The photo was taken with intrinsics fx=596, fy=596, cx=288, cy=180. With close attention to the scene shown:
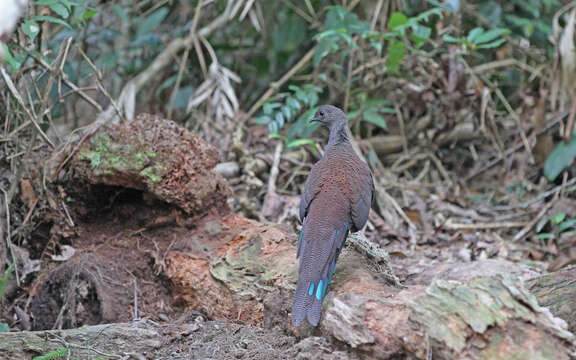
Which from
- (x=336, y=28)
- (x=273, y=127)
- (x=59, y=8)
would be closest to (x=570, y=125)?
(x=336, y=28)

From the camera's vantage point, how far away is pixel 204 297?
3787 millimetres

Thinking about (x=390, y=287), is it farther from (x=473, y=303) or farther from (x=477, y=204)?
(x=477, y=204)

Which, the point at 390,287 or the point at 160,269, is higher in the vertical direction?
the point at 390,287

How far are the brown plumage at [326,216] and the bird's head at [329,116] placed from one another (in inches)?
11.4

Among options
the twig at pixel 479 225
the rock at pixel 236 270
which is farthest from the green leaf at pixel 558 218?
the rock at pixel 236 270

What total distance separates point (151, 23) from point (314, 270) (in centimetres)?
487

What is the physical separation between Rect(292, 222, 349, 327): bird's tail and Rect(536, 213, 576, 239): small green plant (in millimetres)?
3041

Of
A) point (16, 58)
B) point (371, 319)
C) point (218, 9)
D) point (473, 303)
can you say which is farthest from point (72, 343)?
point (218, 9)

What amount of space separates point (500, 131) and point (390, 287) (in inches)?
189

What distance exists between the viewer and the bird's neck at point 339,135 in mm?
4001

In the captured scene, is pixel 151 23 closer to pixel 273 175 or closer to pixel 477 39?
pixel 273 175

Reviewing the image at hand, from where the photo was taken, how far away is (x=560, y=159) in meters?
6.28

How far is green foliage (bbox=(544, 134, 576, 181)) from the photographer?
20.4ft

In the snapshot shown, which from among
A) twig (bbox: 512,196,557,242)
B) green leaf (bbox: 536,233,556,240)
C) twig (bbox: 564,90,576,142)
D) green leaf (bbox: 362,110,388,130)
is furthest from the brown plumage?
twig (bbox: 564,90,576,142)
